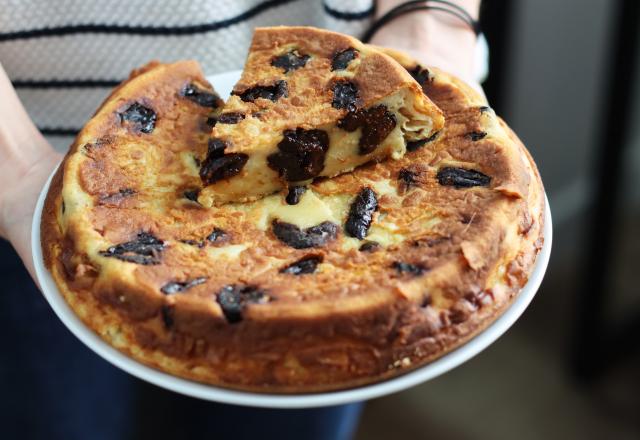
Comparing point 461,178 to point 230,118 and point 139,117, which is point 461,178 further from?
point 139,117

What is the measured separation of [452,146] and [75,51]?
112 centimetres

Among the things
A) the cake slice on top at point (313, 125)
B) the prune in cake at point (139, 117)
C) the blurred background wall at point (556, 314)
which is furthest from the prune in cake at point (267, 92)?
the blurred background wall at point (556, 314)

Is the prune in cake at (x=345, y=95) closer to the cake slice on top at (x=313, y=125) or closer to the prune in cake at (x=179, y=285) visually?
the cake slice on top at (x=313, y=125)

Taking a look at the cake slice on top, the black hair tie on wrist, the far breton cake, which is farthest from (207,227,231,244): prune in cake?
the black hair tie on wrist

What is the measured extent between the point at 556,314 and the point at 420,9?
7.84 ft

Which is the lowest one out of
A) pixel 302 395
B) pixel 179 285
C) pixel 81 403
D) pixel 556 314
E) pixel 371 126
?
pixel 556 314

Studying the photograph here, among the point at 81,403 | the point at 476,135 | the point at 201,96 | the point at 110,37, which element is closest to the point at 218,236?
the point at 201,96

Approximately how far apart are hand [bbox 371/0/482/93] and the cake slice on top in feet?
1.36

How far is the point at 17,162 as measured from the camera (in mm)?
2020

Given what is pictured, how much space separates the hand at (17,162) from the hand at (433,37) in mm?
1015

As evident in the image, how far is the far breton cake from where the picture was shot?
143cm

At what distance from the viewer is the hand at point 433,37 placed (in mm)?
2279

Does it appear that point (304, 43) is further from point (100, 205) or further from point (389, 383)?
point (389, 383)

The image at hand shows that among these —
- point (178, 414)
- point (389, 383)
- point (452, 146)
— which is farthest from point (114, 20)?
point (178, 414)
